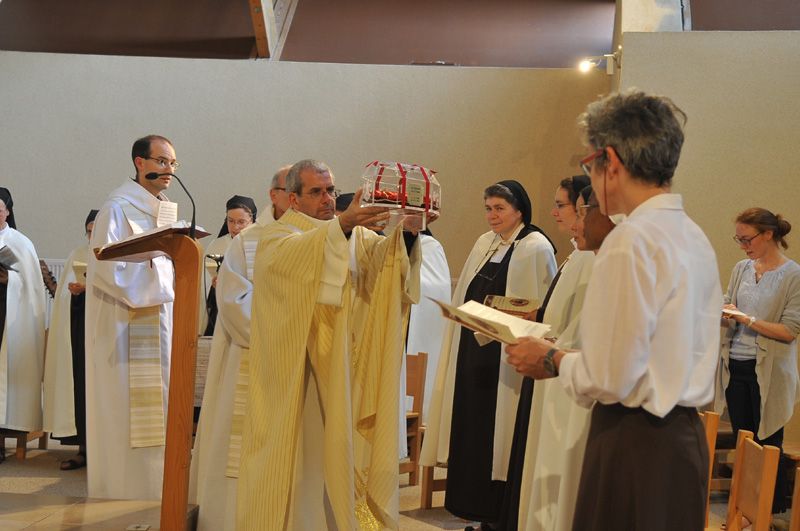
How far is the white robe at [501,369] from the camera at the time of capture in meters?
4.29

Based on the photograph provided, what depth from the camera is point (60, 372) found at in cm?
586

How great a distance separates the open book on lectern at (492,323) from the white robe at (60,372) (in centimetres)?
390

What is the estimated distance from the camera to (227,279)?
156 inches

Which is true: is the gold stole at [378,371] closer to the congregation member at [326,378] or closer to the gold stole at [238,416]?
the congregation member at [326,378]

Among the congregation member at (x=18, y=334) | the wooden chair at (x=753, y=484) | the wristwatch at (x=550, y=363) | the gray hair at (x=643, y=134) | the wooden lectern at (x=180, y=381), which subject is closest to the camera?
the gray hair at (x=643, y=134)

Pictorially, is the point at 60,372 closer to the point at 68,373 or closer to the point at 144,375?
the point at 68,373

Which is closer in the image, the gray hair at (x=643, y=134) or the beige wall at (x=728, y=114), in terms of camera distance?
the gray hair at (x=643, y=134)

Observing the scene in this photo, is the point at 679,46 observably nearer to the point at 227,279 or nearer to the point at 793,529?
the point at 227,279

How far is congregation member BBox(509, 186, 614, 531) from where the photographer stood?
2.82 metres

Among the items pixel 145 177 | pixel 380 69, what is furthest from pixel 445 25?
pixel 145 177

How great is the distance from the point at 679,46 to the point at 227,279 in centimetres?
371

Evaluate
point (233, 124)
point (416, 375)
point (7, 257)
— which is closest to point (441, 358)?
point (416, 375)

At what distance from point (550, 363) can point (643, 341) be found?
1.00 ft

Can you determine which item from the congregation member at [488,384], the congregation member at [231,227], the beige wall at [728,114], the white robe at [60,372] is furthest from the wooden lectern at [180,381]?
the beige wall at [728,114]
